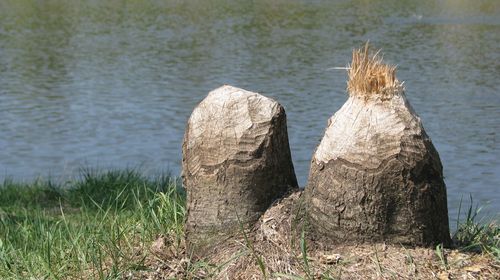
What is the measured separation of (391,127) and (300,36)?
2132 centimetres

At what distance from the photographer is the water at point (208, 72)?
13094mm

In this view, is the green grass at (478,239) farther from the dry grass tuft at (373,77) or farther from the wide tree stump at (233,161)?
the wide tree stump at (233,161)

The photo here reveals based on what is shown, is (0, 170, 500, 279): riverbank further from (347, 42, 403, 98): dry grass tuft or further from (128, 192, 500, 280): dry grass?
(347, 42, 403, 98): dry grass tuft

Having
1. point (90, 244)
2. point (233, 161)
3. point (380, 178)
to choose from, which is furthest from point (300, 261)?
point (90, 244)

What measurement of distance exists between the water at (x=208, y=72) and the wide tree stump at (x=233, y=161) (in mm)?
3222

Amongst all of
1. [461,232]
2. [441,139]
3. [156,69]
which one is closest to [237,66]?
[156,69]

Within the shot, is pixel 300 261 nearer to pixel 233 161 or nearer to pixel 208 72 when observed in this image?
pixel 233 161

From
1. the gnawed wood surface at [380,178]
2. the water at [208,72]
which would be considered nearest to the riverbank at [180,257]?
the gnawed wood surface at [380,178]

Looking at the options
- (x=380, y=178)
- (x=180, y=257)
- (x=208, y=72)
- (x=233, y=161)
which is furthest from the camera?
(x=208, y=72)

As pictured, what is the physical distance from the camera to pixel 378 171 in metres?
5.02

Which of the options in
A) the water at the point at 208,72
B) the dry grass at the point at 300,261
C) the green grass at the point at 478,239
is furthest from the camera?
the water at the point at 208,72

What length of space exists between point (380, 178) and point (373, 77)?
0.49 meters

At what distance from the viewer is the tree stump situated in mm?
5027

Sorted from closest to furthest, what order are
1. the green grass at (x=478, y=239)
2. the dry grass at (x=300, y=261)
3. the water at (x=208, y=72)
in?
the dry grass at (x=300, y=261) < the green grass at (x=478, y=239) < the water at (x=208, y=72)
